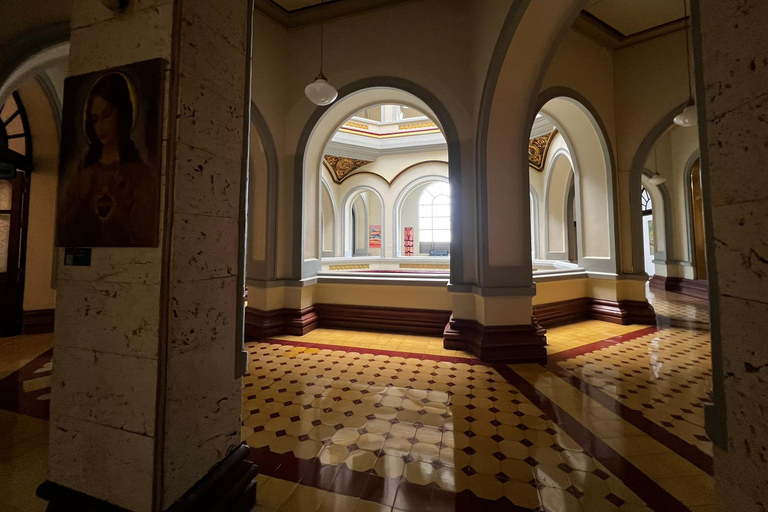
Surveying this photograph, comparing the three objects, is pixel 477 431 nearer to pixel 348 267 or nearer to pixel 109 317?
pixel 109 317

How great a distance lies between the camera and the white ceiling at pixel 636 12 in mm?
4816

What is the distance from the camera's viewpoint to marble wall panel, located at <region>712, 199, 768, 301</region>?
37.2 inches

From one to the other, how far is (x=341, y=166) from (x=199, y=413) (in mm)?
11765

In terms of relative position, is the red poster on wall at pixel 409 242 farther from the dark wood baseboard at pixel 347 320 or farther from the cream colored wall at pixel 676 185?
the dark wood baseboard at pixel 347 320

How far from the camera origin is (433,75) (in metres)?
4.47

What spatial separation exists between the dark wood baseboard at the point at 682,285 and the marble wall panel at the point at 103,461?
1168 cm

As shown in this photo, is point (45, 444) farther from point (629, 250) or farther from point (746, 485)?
point (629, 250)

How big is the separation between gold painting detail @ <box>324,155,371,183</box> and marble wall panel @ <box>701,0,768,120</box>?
444 inches

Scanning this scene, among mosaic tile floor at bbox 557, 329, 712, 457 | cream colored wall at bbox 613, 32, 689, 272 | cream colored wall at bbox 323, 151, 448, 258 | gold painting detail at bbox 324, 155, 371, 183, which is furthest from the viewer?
gold painting detail at bbox 324, 155, 371, 183

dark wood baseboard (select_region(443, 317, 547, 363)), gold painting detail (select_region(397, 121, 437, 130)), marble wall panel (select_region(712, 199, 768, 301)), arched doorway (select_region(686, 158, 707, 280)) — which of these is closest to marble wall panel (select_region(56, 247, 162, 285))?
→ marble wall panel (select_region(712, 199, 768, 301))

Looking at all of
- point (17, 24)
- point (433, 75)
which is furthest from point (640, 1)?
point (17, 24)

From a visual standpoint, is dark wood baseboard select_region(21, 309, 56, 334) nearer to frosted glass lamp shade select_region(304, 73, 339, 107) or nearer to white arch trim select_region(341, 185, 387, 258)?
frosted glass lamp shade select_region(304, 73, 339, 107)

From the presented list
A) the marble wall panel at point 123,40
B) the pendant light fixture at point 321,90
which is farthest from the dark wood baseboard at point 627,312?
the marble wall panel at point 123,40

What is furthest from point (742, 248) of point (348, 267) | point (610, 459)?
point (348, 267)
